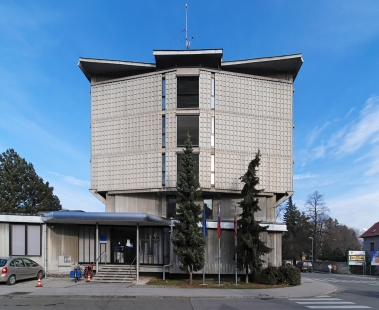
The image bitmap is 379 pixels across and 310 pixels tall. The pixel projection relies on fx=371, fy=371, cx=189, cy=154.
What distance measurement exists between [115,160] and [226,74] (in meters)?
11.5

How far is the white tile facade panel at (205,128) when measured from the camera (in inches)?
1131

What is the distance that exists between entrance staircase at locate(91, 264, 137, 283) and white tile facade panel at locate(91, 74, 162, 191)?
271 inches

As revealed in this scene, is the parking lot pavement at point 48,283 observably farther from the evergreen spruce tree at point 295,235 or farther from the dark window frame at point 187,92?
the evergreen spruce tree at point 295,235

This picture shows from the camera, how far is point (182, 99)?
29.8 meters

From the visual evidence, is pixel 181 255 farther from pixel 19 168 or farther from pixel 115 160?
pixel 19 168

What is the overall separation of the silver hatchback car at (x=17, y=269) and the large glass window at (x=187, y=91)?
1550 centimetres

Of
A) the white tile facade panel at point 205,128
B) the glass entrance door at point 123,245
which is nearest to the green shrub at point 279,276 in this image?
the white tile facade panel at point 205,128

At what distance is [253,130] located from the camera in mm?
30062

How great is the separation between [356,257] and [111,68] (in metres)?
45.0

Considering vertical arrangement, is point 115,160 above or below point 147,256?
above

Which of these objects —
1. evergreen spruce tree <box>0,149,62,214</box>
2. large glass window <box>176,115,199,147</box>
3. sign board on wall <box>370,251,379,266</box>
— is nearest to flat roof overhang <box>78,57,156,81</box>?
large glass window <box>176,115,199,147</box>

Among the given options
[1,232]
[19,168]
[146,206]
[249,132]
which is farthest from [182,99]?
[19,168]

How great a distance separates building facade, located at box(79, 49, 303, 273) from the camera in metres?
29.2

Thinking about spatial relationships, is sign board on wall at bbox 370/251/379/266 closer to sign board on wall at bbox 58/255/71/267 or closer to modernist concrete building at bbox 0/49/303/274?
modernist concrete building at bbox 0/49/303/274
